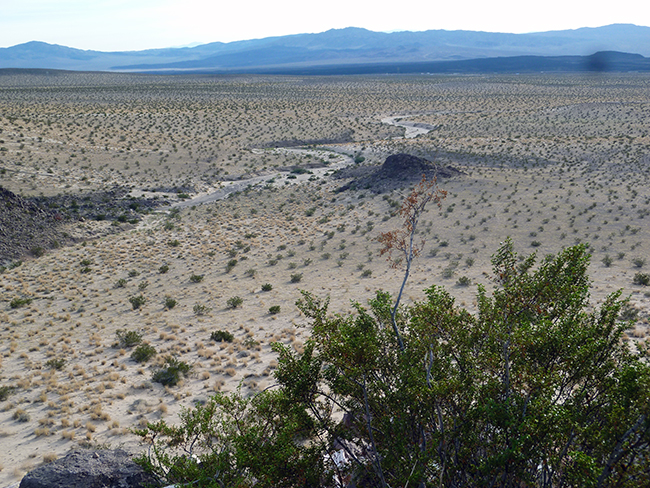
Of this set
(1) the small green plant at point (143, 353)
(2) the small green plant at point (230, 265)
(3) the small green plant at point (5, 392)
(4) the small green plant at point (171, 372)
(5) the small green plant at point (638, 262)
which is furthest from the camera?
(2) the small green plant at point (230, 265)

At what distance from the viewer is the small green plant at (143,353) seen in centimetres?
1642

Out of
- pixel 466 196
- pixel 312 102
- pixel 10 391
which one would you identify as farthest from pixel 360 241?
pixel 312 102

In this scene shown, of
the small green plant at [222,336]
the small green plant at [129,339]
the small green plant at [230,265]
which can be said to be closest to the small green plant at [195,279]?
the small green plant at [230,265]

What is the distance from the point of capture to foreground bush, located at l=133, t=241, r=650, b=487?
6250mm

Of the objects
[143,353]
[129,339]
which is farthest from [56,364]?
[143,353]

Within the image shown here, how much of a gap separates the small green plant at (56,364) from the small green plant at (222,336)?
506cm

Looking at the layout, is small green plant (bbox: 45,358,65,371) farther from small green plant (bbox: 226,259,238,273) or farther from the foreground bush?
small green plant (bbox: 226,259,238,273)

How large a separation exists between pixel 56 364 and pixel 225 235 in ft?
55.7

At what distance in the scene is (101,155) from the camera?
5103cm

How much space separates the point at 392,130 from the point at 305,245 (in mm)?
45416

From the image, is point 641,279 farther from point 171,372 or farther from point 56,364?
point 56,364

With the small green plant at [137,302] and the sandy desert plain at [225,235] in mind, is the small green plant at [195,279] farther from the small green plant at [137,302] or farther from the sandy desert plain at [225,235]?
the small green plant at [137,302]

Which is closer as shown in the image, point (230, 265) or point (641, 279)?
point (641, 279)

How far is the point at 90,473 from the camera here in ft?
29.2
